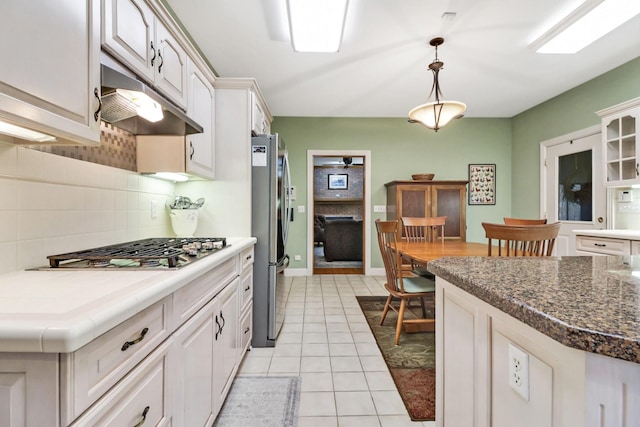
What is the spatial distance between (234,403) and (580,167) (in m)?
4.69

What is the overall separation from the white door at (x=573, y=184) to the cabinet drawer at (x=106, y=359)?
14.9ft

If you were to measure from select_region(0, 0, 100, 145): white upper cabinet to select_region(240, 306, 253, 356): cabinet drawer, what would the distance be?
1431 millimetres

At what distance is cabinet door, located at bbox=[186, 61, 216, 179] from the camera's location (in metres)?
1.89

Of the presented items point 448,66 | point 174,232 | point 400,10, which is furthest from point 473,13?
point 174,232

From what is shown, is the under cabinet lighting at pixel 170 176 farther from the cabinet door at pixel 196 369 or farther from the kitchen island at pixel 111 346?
the cabinet door at pixel 196 369

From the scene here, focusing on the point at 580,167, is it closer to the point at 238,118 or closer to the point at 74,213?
the point at 238,118

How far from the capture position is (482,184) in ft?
16.0

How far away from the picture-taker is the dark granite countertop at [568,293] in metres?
0.45

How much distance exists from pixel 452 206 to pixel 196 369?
13.5ft

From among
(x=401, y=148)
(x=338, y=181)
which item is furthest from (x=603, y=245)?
(x=338, y=181)

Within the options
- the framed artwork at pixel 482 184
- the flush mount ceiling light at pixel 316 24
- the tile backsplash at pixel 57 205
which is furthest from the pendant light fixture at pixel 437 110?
the framed artwork at pixel 482 184

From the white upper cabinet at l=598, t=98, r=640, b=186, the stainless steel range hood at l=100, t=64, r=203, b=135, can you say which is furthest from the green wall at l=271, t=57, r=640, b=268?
the stainless steel range hood at l=100, t=64, r=203, b=135

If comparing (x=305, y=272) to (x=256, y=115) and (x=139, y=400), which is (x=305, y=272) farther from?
(x=139, y=400)

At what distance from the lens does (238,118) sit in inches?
92.3
